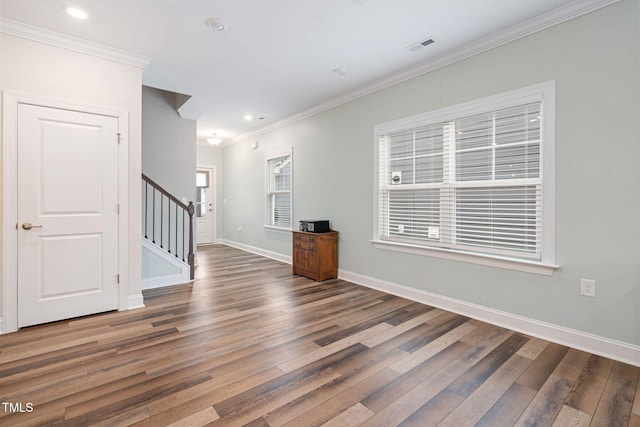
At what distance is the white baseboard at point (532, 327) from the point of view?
2314mm

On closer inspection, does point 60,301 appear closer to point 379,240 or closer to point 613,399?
point 379,240

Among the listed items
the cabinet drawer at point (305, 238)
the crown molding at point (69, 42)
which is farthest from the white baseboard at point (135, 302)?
the crown molding at point (69, 42)

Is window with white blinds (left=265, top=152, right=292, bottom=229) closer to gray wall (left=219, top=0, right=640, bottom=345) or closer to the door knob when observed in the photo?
gray wall (left=219, top=0, right=640, bottom=345)

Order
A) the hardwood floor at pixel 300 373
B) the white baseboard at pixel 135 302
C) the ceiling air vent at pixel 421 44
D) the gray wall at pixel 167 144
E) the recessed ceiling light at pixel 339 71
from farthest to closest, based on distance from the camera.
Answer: the gray wall at pixel 167 144, the recessed ceiling light at pixel 339 71, the white baseboard at pixel 135 302, the ceiling air vent at pixel 421 44, the hardwood floor at pixel 300 373

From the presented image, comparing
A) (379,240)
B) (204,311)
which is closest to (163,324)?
(204,311)

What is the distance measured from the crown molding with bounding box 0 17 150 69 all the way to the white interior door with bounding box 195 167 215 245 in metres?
5.03

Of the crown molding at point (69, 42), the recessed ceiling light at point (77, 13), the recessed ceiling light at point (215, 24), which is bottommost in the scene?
the crown molding at point (69, 42)

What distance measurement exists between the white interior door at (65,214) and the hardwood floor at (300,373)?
9.5 inches

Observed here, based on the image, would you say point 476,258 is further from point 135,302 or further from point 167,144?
point 167,144

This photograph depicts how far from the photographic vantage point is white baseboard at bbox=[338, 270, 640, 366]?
7.59ft

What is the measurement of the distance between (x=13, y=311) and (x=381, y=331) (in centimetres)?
336

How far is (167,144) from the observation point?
16.9 ft

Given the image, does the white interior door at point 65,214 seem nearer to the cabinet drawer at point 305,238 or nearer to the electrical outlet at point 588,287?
the cabinet drawer at point 305,238

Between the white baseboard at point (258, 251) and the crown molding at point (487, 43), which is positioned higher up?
the crown molding at point (487, 43)
